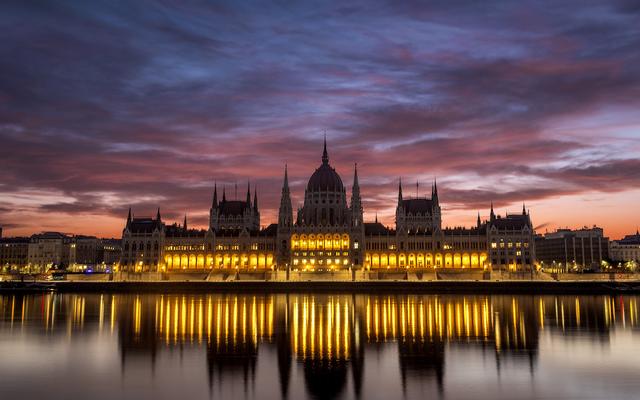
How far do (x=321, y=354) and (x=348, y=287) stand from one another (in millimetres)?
64047

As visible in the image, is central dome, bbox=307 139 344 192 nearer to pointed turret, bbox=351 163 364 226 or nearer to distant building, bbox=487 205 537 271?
pointed turret, bbox=351 163 364 226

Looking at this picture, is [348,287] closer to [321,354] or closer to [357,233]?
[357,233]

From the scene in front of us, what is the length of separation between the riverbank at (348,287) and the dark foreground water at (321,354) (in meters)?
33.4

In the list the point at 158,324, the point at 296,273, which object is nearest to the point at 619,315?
the point at 158,324

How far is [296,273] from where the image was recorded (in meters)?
116

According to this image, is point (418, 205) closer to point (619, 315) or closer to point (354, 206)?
point (354, 206)

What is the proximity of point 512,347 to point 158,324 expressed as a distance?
27316 millimetres

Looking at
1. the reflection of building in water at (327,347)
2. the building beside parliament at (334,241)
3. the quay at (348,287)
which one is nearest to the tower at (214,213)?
the building beside parliament at (334,241)

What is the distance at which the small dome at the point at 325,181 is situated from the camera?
158 metres

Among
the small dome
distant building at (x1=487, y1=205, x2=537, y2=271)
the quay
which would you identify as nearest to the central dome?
the small dome

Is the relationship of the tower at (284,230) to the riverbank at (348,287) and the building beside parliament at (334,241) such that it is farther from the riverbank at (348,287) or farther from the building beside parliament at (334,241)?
the riverbank at (348,287)

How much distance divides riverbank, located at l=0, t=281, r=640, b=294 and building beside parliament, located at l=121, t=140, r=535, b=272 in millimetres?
37028

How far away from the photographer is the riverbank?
94.0m

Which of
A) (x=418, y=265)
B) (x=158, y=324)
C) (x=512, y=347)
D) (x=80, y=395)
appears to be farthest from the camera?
(x=418, y=265)
